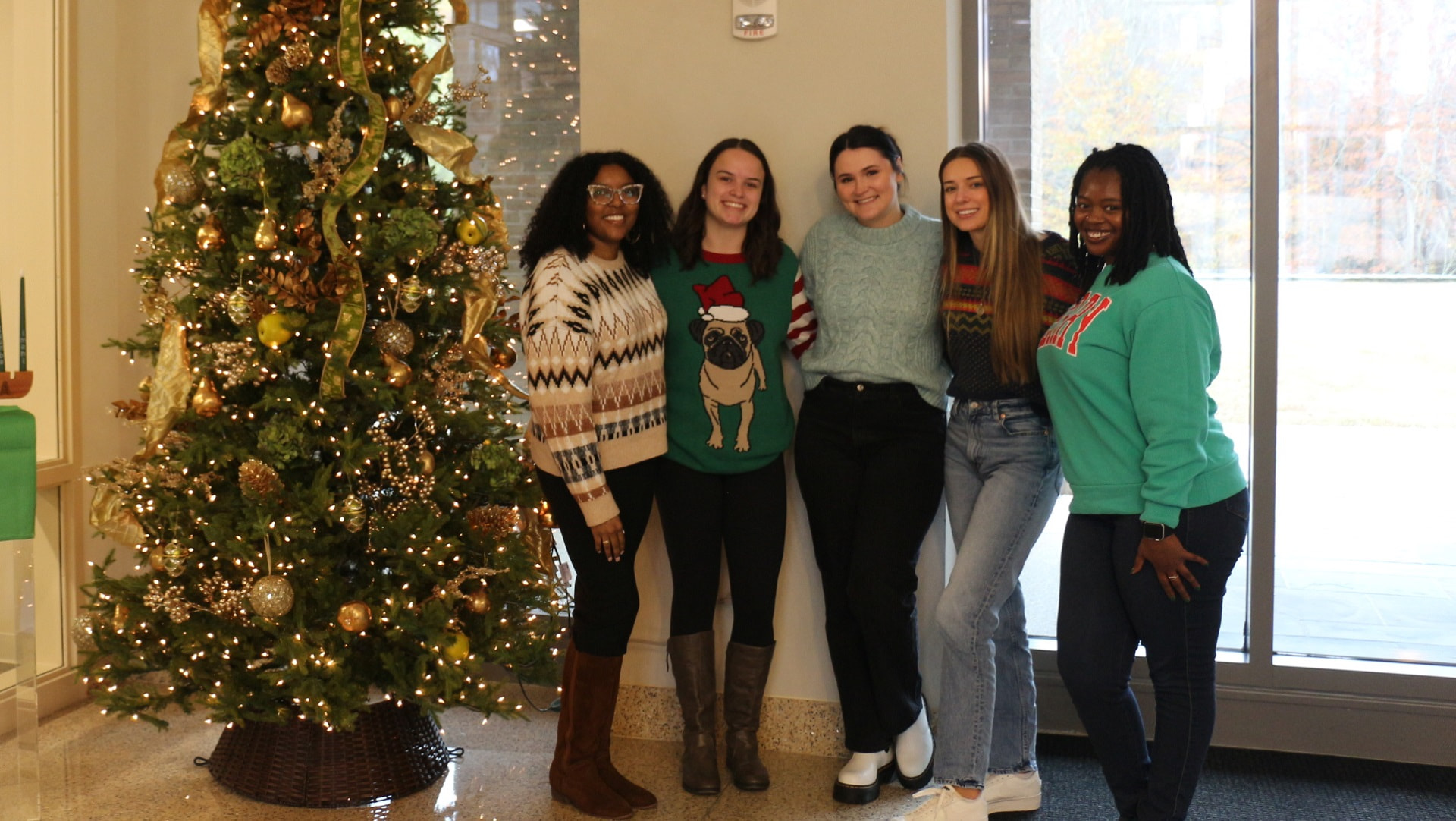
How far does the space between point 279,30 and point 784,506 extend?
5.39 ft

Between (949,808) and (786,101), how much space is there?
1.83 metres

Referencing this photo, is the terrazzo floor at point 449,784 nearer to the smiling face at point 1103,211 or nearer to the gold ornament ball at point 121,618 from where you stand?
the gold ornament ball at point 121,618

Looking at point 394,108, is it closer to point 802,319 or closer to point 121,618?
point 802,319

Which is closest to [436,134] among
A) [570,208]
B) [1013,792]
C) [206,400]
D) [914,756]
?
[570,208]

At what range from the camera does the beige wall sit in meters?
2.87

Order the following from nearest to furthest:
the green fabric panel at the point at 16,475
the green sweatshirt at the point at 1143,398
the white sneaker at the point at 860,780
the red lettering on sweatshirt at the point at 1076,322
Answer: the green fabric panel at the point at 16,475, the green sweatshirt at the point at 1143,398, the red lettering on sweatshirt at the point at 1076,322, the white sneaker at the point at 860,780

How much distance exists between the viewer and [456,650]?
2.56 m

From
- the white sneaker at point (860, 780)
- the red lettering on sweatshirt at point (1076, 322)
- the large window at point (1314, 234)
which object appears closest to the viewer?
the red lettering on sweatshirt at point (1076, 322)

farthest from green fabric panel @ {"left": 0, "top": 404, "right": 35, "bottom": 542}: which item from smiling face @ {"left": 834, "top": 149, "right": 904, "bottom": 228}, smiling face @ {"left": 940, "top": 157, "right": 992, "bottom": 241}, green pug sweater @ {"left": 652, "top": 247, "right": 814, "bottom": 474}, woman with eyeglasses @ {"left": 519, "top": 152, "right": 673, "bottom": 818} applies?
smiling face @ {"left": 940, "top": 157, "right": 992, "bottom": 241}

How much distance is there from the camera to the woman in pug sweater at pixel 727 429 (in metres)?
2.65

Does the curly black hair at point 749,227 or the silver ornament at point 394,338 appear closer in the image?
the silver ornament at point 394,338

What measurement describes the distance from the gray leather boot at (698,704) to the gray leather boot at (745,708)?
0.16 feet

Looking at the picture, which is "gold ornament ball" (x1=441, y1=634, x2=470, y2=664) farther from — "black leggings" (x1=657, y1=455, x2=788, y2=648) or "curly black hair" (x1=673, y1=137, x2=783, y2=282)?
"curly black hair" (x1=673, y1=137, x2=783, y2=282)

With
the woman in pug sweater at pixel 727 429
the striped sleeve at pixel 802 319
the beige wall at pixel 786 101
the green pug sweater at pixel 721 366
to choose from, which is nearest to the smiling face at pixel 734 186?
the woman in pug sweater at pixel 727 429
